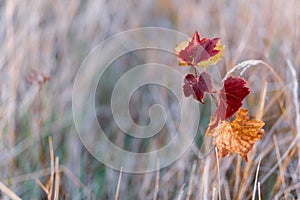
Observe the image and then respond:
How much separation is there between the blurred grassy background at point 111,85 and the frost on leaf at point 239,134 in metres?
0.25

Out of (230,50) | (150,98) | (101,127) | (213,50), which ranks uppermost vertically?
(230,50)

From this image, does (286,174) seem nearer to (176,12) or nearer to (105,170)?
(105,170)

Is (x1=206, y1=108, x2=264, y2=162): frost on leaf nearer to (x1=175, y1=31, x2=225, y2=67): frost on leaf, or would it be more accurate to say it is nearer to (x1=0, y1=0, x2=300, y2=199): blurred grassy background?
(x1=175, y1=31, x2=225, y2=67): frost on leaf

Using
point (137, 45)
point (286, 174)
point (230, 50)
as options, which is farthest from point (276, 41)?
point (286, 174)

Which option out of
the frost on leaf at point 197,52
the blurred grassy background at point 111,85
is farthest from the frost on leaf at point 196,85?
the blurred grassy background at point 111,85

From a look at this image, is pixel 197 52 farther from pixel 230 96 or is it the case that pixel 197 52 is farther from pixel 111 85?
pixel 111 85

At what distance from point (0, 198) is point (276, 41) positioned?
2.97ft

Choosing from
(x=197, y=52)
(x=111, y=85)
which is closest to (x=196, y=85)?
Answer: (x=197, y=52)

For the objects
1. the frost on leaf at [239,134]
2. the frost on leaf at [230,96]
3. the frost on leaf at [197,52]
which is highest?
the frost on leaf at [197,52]

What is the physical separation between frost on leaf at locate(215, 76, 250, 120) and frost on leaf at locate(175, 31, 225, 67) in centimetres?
4

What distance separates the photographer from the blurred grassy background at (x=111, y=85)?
104cm

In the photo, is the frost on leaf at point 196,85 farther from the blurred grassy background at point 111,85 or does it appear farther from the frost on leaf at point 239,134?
the blurred grassy background at point 111,85

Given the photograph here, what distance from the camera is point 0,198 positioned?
96 centimetres

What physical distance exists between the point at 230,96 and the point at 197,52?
2.7 inches
